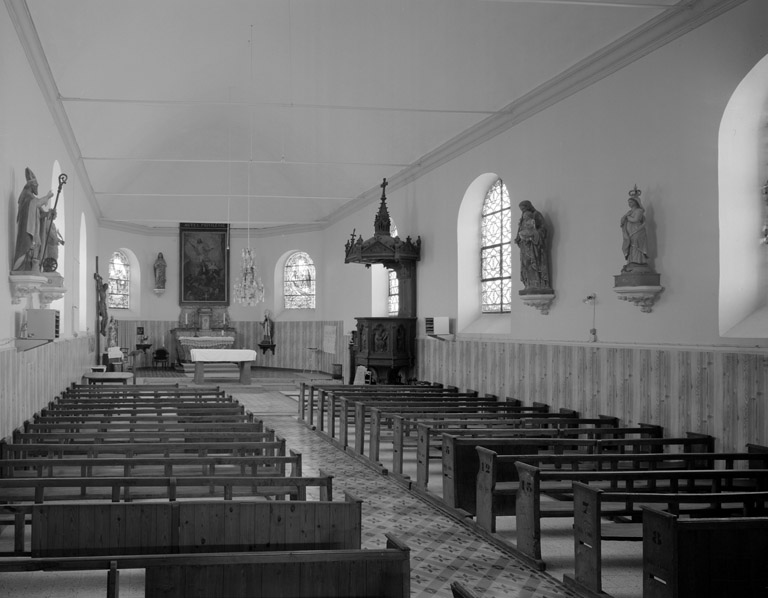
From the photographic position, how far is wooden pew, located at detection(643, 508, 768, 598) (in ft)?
15.5

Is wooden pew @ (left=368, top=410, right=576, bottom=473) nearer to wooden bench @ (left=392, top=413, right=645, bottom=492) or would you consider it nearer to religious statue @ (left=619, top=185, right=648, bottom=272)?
wooden bench @ (left=392, top=413, right=645, bottom=492)

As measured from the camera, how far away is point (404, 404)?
39.2 feet

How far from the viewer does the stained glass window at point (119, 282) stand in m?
27.0

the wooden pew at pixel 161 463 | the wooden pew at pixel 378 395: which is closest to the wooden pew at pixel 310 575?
the wooden pew at pixel 161 463

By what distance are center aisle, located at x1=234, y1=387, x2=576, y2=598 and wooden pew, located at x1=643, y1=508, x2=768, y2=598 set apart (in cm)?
101

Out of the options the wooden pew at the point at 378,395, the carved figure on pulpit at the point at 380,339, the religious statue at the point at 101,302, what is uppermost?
the religious statue at the point at 101,302

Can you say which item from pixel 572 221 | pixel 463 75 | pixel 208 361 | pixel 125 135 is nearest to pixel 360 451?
pixel 572 221

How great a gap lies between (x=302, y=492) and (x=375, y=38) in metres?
9.46

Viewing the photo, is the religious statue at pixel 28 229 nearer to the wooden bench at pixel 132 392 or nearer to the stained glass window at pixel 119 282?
the wooden bench at pixel 132 392

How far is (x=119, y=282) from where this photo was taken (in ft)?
89.2

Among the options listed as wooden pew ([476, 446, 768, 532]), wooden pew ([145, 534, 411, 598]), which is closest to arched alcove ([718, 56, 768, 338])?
wooden pew ([476, 446, 768, 532])

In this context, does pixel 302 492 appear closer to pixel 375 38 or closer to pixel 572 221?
pixel 572 221

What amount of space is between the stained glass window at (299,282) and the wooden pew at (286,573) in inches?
937

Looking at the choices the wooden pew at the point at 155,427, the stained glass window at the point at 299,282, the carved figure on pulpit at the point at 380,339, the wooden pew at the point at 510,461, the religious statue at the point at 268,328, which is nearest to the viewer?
the wooden pew at the point at 510,461
